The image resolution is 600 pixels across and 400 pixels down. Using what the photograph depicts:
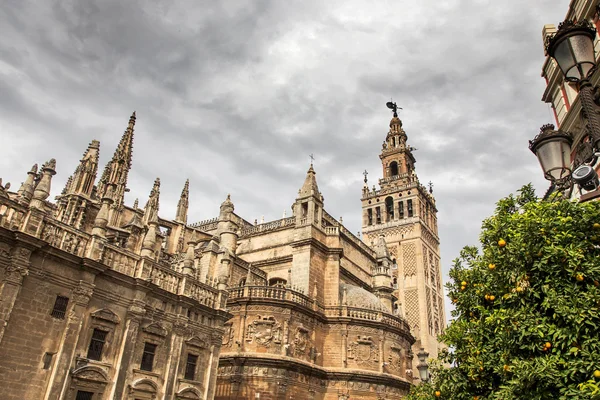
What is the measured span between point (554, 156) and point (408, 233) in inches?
1966

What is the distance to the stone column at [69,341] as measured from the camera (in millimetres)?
14016

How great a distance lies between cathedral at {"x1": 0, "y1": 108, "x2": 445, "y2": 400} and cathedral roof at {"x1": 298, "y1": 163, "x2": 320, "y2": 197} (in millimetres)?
126

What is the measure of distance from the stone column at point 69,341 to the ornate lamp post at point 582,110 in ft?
48.0

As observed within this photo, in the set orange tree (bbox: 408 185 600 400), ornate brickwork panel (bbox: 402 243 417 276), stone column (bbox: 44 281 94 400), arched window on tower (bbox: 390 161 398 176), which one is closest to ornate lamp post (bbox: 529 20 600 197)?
orange tree (bbox: 408 185 600 400)

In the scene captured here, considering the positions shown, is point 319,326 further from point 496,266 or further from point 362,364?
point 496,266

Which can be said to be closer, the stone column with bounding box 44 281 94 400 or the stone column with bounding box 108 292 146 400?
the stone column with bounding box 44 281 94 400

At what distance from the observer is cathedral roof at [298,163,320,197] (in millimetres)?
33438

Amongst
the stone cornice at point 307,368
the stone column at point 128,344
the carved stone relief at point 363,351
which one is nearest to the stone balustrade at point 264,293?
the stone cornice at point 307,368

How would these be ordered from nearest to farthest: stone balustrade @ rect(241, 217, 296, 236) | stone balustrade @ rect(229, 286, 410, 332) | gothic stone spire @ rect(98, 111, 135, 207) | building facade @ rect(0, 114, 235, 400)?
building facade @ rect(0, 114, 235, 400) → stone balustrade @ rect(229, 286, 410, 332) → gothic stone spire @ rect(98, 111, 135, 207) → stone balustrade @ rect(241, 217, 296, 236)

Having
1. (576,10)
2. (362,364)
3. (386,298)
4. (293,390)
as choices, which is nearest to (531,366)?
(576,10)

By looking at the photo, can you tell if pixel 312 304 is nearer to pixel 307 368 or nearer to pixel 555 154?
pixel 307 368

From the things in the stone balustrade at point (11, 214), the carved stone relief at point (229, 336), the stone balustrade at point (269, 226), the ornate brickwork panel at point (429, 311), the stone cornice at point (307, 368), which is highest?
the stone balustrade at point (269, 226)

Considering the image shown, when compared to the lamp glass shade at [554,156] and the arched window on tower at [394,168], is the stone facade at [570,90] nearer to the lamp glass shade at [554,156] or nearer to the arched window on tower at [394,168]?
the lamp glass shade at [554,156]

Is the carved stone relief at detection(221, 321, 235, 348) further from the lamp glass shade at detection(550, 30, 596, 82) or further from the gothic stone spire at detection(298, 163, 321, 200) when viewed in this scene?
the lamp glass shade at detection(550, 30, 596, 82)
